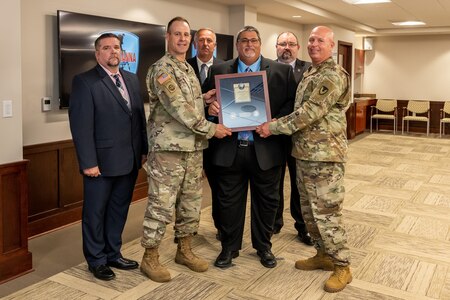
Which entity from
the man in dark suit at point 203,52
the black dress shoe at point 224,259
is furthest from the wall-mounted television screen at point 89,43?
the black dress shoe at point 224,259

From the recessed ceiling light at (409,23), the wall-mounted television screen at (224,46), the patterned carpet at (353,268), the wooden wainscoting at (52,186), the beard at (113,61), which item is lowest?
the patterned carpet at (353,268)

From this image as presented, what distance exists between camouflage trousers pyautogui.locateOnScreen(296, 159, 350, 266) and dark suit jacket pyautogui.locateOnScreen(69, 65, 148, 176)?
1080 mm

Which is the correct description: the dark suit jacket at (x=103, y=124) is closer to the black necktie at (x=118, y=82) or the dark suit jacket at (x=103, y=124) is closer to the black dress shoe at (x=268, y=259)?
the black necktie at (x=118, y=82)

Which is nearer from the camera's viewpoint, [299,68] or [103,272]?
[103,272]

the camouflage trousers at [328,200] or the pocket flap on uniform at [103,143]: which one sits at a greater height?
the pocket flap on uniform at [103,143]

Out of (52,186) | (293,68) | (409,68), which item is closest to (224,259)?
(293,68)

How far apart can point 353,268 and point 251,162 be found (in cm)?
102

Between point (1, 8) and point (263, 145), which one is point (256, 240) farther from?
point (1, 8)

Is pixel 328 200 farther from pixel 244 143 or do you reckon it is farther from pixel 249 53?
pixel 249 53

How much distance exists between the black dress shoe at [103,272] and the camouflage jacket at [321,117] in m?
1.34

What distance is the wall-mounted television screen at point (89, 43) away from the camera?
3.94 m

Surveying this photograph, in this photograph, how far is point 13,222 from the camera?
9.98 feet

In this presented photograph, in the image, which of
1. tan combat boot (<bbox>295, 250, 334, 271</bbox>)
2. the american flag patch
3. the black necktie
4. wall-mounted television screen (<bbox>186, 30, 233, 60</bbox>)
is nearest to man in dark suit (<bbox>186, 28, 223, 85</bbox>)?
the black necktie

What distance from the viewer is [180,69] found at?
2.76 meters
